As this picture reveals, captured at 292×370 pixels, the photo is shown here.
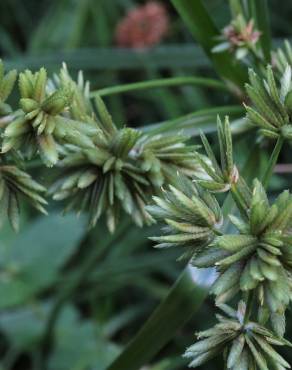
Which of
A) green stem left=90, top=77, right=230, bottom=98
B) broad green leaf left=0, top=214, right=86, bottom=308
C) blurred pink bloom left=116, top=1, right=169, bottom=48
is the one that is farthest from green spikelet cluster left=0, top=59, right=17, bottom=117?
blurred pink bloom left=116, top=1, right=169, bottom=48

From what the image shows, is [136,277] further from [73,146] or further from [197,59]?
[73,146]

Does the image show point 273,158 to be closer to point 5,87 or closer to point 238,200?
point 238,200

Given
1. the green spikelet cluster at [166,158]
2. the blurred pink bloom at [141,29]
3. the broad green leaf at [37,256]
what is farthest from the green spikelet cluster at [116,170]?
the blurred pink bloom at [141,29]

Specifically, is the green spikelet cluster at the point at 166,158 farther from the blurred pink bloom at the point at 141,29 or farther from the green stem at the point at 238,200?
the blurred pink bloom at the point at 141,29

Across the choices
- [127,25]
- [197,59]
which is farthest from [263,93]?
[127,25]

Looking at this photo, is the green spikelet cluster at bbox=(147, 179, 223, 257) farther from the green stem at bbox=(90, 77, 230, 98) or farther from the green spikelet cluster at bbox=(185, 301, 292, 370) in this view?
Result: the green stem at bbox=(90, 77, 230, 98)

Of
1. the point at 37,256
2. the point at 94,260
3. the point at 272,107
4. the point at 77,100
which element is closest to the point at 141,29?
the point at 37,256
